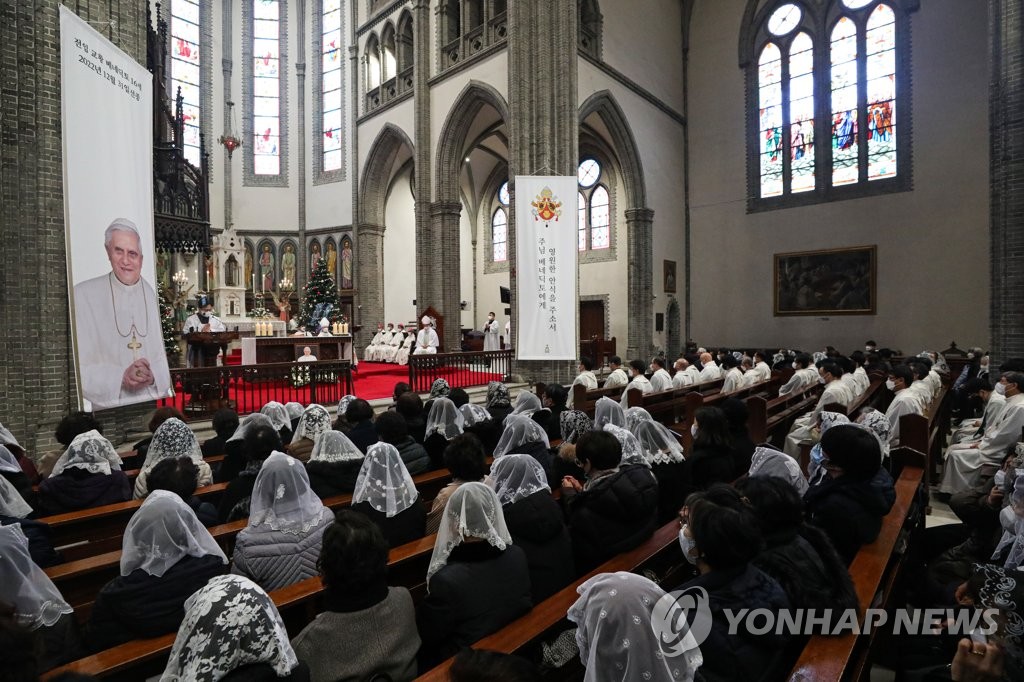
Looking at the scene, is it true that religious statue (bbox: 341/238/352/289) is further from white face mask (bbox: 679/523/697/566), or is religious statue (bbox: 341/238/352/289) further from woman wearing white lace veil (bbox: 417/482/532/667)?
white face mask (bbox: 679/523/697/566)

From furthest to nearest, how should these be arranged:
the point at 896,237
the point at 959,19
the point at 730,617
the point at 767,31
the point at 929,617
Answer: the point at 767,31 → the point at 896,237 → the point at 959,19 → the point at 929,617 → the point at 730,617

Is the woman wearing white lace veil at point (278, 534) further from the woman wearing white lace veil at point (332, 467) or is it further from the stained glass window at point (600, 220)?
the stained glass window at point (600, 220)

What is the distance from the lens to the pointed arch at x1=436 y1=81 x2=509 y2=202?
15484 mm

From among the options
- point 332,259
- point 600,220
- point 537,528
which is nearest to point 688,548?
point 537,528

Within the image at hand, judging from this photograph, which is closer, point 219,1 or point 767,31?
point 767,31

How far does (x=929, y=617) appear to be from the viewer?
217cm

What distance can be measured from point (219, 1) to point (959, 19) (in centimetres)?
2245

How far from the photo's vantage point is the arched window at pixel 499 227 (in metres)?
21.8

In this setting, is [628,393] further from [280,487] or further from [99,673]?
[99,673]

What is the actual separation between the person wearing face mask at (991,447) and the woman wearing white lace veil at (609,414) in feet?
10.6

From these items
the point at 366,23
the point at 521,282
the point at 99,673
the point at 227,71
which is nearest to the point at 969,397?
the point at 521,282

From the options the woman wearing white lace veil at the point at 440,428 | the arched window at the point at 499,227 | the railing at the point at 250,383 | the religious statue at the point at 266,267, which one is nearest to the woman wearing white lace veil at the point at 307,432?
the woman wearing white lace veil at the point at 440,428

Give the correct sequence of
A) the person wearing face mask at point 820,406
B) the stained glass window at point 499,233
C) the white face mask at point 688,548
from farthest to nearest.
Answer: the stained glass window at point 499,233 < the person wearing face mask at point 820,406 < the white face mask at point 688,548

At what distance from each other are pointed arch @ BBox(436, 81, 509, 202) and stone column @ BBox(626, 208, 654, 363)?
16.4 ft
